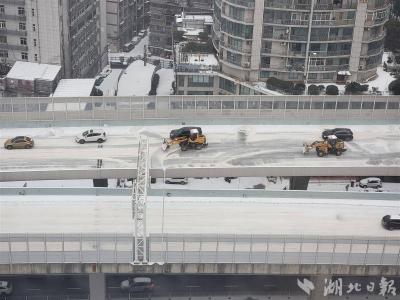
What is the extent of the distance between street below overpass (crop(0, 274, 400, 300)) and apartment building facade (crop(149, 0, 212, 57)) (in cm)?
5468

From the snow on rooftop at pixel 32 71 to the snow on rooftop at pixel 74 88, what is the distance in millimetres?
1405

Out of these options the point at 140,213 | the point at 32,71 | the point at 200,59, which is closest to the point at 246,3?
the point at 200,59

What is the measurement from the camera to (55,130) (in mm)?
53094

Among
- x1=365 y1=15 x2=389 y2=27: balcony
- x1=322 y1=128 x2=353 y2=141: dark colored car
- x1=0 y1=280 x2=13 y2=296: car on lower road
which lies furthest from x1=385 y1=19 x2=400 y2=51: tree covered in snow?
x1=0 y1=280 x2=13 y2=296: car on lower road

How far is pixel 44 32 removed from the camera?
7056 centimetres

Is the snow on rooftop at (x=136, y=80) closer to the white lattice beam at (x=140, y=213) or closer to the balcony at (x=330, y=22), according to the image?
the balcony at (x=330, y=22)

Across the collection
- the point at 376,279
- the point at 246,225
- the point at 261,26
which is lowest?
the point at 376,279

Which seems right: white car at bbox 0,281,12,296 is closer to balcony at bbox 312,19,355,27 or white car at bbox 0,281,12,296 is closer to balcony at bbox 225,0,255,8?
balcony at bbox 225,0,255,8

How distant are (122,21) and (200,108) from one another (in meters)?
44.4

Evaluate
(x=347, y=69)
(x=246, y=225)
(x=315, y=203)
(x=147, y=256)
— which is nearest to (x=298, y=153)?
(x=315, y=203)

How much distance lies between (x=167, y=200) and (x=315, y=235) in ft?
32.8

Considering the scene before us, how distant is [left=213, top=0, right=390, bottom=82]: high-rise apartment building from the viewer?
6769cm

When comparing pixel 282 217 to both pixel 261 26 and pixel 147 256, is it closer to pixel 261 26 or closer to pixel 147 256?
pixel 147 256

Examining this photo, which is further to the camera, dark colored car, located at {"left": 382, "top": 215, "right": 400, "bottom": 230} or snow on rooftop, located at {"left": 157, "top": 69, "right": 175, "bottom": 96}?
snow on rooftop, located at {"left": 157, "top": 69, "right": 175, "bottom": 96}
